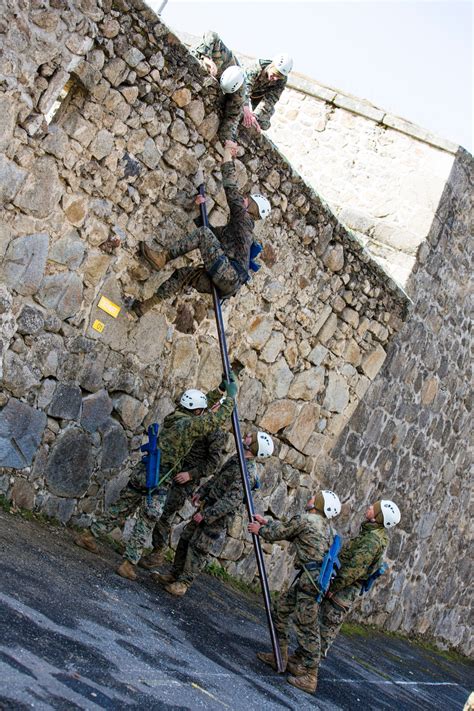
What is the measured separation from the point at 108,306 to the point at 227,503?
6.32 feet

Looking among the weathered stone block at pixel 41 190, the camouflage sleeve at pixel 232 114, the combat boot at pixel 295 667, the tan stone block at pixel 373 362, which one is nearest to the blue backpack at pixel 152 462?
the combat boot at pixel 295 667

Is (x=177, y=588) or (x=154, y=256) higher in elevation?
(x=154, y=256)

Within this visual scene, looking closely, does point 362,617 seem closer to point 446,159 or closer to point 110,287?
point 446,159

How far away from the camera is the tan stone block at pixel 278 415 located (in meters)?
10.3

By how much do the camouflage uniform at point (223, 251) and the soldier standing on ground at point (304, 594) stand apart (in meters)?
1.95

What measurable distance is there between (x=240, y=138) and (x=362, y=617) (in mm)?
6633

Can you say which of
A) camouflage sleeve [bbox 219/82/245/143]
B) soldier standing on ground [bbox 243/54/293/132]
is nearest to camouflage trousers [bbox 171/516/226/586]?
camouflage sleeve [bbox 219/82/245/143]

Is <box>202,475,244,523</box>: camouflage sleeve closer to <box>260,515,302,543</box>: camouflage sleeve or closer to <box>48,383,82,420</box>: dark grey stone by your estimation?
<box>260,515,302,543</box>: camouflage sleeve

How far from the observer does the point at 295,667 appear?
24.9ft

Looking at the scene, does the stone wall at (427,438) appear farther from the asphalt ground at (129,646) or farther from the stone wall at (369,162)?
the asphalt ground at (129,646)

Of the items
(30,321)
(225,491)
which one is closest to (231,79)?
(30,321)

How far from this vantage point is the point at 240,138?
880 cm

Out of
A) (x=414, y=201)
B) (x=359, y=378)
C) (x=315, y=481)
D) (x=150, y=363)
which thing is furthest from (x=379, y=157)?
(x=150, y=363)

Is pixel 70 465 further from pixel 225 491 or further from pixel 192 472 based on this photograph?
pixel 225 491
